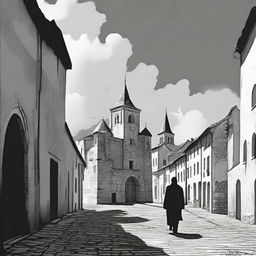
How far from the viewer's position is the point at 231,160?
85.3ft

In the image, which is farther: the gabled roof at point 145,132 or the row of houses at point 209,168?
the gabled roof at point 145,132

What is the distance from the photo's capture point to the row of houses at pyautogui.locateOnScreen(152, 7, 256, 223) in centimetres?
1817

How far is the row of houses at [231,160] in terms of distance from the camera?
1817 cm

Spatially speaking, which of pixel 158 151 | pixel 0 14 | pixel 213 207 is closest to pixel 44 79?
pixel 0 14

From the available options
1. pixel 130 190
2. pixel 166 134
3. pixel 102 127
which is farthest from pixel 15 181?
pixel 166 134

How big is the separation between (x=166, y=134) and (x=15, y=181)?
101722 mm

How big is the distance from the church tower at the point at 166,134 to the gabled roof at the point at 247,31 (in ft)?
296

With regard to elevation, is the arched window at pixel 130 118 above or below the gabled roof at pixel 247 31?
above

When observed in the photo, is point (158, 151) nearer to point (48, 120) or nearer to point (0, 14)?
point (48, 120)

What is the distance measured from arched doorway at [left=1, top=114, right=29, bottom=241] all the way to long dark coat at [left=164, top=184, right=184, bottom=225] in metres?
4.31

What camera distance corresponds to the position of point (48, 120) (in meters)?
14.6

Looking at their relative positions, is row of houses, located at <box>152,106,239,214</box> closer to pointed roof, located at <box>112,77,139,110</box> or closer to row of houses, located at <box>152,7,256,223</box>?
row of houses, located at <box>152,7,256,223</box>

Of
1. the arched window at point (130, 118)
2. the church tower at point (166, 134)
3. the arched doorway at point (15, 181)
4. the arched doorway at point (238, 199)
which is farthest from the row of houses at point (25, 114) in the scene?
the church tower at point (166, 134)

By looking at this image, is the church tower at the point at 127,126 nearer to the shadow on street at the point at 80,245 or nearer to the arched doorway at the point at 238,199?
the arched doorway at the point at 238,199
